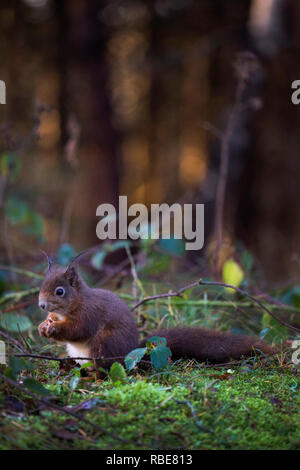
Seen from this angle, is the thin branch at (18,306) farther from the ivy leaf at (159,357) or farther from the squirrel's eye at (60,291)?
the ivy leaf at (159,357)

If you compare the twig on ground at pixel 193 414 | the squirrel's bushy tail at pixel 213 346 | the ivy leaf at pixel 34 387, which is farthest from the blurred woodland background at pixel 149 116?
the twig on ground at pixel 193 414

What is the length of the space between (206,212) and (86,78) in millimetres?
3038

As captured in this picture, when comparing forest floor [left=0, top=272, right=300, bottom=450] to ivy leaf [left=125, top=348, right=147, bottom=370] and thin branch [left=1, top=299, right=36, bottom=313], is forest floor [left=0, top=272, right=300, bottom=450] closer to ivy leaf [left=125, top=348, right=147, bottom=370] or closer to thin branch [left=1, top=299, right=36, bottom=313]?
ivy leaf [left=125, top=348, right=147, bottom=370]

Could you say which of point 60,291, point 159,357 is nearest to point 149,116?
point 60,291

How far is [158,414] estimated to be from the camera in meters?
1.89

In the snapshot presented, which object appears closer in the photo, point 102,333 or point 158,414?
point 158,414

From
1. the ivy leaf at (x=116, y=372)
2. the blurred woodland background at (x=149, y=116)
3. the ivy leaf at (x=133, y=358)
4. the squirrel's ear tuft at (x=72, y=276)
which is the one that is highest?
the blurred woodland background at (x=149, y=116)

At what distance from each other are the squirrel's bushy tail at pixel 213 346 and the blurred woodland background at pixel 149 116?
2.08 meters

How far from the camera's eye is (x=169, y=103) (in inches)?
548

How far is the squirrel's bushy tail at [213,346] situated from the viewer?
2.68 metres

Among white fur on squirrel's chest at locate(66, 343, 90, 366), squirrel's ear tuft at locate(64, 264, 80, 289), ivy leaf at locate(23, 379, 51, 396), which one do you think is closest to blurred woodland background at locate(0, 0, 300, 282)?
squirrel's ear tuft at locate(64, 264, 80, 289)

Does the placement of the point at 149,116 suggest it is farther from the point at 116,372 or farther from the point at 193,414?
the point at 193,414

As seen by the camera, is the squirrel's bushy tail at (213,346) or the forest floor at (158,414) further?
the squirrel's bushy tail at (213,346)

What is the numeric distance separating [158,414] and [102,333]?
856 millimetres
